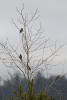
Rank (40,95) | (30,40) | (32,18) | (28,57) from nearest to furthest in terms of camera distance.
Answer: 1. (40,95)
2. (28,57)
3. (30,40)
4. (32,18)

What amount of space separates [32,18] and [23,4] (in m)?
0.52

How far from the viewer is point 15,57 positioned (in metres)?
7.70

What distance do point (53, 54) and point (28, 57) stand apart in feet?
3.52

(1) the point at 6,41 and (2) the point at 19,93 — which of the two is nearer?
(2) the point at 19,93

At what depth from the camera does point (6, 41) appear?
834 cm

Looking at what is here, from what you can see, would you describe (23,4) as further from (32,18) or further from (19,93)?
(19,93)

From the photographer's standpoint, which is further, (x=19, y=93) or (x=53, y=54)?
(x=53, y=54)

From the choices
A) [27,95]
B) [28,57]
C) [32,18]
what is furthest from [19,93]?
[32,18]

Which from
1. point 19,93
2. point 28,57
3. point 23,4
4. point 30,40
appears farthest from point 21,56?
point 23,4

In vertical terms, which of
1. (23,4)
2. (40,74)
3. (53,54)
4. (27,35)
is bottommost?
(40,74)

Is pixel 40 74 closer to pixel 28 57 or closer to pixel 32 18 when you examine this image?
pixel 28 57

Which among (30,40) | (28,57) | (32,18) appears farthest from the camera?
(32,18)

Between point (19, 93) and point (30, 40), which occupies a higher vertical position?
point (30, 40)

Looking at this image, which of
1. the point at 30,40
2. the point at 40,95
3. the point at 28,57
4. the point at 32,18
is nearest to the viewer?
the point at 40,95
